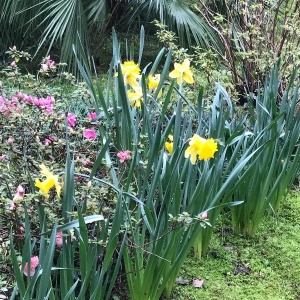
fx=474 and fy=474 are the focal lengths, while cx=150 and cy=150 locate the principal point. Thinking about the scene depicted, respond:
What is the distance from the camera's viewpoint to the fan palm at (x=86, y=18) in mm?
4484

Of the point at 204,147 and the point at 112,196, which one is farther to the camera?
the point at 112,196

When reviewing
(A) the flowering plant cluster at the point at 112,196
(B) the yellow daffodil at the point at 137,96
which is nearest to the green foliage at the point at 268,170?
(A) the flowering plant cluster at the point at 112,196

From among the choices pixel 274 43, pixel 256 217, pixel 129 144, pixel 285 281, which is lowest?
pixel 285 281

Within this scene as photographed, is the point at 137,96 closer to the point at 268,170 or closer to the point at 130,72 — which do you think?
the point at 130,72

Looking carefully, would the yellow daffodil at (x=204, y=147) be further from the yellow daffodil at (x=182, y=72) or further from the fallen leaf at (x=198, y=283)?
the fallen leaf at (x=198, y=283)

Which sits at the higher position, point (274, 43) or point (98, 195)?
point (274, 43)

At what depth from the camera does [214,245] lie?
83.7 inches

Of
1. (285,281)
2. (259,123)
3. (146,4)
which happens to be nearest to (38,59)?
(146,4)

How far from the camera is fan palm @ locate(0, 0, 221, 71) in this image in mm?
4484

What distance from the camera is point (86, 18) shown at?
4867mm

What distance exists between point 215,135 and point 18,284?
3.22 ft

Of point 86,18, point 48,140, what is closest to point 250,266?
point 48,140

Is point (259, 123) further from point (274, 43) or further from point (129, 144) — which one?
Result: point (274, 43)

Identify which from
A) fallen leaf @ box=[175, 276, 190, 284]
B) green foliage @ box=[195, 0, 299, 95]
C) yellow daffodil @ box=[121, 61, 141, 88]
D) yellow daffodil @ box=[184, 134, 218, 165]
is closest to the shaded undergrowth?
fallen leaf @ box=[175, 276, 190, 284]
